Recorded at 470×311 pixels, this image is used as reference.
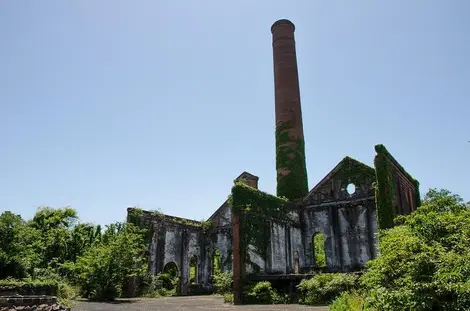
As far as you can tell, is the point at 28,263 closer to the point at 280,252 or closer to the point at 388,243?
the point at 280,252

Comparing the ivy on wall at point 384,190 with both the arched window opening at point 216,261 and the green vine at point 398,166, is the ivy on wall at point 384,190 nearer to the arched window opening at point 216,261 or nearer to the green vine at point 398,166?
the green vine at point 398,166

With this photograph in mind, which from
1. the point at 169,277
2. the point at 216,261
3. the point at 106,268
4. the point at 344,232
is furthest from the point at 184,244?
the point at 344,232

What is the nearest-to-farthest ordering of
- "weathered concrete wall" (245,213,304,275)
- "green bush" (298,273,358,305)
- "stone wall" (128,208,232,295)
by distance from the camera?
"green bush" (298,273,358,305), "weathered concrete wall" (245,213,304,275), "stone wall" (128,208,232,295)

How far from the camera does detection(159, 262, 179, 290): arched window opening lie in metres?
25.3

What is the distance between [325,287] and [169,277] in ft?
47.5

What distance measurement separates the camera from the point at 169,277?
26.2m

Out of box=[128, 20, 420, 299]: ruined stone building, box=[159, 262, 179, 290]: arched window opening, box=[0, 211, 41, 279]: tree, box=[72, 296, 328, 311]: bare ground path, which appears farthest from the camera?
box=[159, 262, 179, 290]: arched window opening

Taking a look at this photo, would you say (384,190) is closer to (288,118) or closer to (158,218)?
(288,118)

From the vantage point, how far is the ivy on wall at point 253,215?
18938mm

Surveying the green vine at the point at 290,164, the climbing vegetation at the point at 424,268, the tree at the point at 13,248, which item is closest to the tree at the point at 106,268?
the tree at the point at 13,248

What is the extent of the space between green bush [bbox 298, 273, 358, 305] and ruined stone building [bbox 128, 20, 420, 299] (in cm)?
184

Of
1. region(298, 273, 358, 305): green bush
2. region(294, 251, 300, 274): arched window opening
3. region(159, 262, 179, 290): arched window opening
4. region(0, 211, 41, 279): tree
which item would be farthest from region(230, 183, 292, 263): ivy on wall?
region(0, 211, 41, 279): tree

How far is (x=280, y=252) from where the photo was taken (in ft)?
71.5

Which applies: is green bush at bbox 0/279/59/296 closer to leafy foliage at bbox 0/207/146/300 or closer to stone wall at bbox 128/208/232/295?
leafy foliage at bbox 0/207/146/300
